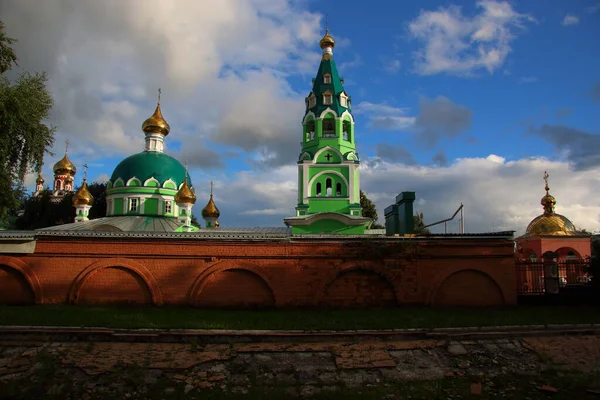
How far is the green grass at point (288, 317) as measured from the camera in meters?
10.1

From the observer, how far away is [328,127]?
27.4 meters

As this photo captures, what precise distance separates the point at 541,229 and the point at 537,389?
18.0m

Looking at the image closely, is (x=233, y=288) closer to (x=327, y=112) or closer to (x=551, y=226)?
(x=327, y=112)

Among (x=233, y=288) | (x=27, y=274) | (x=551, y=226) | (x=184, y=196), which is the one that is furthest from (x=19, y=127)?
(x=551, y=226)

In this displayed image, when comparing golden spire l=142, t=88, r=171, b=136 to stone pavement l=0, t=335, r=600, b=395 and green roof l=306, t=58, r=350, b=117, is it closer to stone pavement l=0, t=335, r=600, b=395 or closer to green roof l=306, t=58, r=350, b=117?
green roof l=306, t=58, r=350, b=117

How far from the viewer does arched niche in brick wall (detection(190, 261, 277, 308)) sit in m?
13.0

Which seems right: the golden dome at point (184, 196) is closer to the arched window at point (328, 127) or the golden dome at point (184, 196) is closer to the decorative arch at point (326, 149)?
the decorative arch at point (326, 149)

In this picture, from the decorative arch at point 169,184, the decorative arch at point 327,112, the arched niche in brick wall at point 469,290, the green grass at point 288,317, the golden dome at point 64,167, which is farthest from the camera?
the golden dome at point 64,167

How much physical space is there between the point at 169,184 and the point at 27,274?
14.9 m

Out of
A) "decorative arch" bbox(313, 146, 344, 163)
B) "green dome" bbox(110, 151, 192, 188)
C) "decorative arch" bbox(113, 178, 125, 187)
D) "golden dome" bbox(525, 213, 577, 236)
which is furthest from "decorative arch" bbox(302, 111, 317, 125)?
"golden dome" bbox(525, 213, 577, 236)

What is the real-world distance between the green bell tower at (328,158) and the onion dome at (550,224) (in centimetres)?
887

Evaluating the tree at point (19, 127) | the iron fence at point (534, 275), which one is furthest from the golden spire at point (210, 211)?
the iron fence at point (534, 275)

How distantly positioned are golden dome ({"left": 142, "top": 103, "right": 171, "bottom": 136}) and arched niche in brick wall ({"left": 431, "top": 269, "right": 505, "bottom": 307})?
2198cm

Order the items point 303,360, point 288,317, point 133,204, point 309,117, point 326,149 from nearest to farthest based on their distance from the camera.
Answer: point 303,360 → point 288,317 → point 326,149 → point 133,204 → point 309,117
